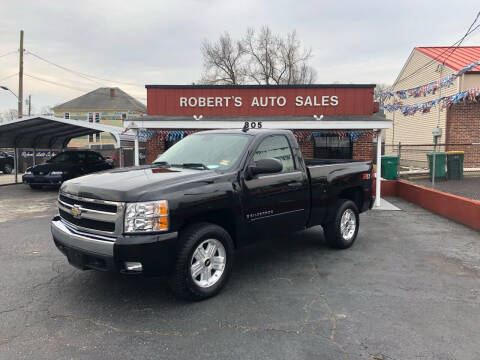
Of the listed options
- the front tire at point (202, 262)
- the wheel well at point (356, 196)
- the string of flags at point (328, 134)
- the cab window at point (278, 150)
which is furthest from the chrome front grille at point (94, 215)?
the string of flags at point (328, 134)

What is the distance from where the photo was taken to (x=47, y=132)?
1739cm

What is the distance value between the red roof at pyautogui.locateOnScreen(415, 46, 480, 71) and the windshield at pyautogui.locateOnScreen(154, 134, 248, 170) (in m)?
15.7

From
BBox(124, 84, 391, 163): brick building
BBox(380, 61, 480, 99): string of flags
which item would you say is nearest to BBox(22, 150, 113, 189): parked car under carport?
BBox(124, 84, 391, 163): brick building

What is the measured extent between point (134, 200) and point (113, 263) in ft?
2.03

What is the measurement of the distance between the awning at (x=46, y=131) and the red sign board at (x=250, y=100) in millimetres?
1881

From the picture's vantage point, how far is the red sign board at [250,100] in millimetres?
12297

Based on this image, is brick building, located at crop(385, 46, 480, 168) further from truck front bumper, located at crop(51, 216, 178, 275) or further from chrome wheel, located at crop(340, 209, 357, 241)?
truck front bumper, located at crop(51, 216, 178, 275)

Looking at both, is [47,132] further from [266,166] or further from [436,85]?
[436,85]

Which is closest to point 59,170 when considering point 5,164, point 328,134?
point 328,134

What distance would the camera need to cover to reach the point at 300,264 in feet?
17.4

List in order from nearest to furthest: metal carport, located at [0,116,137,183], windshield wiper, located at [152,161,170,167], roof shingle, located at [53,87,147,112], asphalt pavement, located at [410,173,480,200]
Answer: windshield wiper, located at [152,161,170,167], asphalt pavement, located at [410,173,480,200], metal carport, located at [0,116,137,183], roof shingle, located at [53,87,147,112]

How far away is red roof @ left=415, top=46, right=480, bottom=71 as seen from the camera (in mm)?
17381

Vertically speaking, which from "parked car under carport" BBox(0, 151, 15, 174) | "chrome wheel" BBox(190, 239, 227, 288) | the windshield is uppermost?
the windshield

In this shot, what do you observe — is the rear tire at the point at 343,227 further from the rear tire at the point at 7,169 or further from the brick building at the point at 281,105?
the rear tire at the point at 7,169
